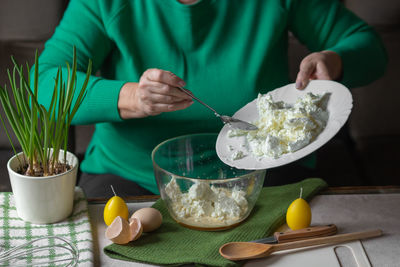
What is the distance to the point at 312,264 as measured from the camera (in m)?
0.94

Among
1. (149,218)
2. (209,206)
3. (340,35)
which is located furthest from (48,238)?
(340,35)

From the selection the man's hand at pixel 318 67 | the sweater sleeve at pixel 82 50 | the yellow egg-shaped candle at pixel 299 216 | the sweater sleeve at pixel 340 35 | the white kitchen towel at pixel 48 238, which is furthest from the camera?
the sweater sleeve at pixel 340 35

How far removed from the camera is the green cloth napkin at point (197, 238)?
0.95 metres

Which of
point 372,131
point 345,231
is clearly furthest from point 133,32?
point 372,131

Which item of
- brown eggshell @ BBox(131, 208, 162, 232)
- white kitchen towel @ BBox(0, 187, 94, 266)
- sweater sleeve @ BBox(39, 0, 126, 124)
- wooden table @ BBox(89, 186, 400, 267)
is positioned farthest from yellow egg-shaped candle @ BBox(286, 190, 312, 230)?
sweater sleeve @ BBox(39, 0, 126, 124)

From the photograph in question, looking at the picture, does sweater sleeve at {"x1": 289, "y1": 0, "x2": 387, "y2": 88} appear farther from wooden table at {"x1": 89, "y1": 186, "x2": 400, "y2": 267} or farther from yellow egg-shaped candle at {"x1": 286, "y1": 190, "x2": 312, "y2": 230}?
yellow egg-shaped candle at {"x1": 286, "y1": 190, "x2": 312, "y2": 230}

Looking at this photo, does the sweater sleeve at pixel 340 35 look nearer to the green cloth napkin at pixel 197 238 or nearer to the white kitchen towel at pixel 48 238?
the green cloth napkin at pixel 197 238

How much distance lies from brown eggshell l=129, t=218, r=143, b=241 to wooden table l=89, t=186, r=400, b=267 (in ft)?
0.18

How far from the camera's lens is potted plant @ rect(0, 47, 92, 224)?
3.33ft

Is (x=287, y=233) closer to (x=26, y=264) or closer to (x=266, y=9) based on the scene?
(x=26, y=264)

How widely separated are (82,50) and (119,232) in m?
0.60

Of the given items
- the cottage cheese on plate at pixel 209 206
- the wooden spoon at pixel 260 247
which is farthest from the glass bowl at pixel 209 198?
the wooden spoon at pixel 260 247

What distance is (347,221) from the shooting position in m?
1.09

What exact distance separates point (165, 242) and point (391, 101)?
61.3 inches
